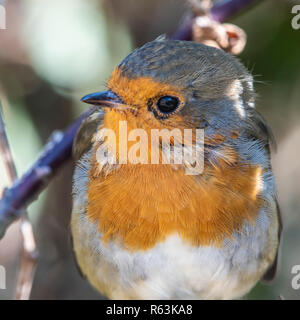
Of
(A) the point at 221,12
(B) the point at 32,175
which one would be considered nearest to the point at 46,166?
(B) the point at 32,175

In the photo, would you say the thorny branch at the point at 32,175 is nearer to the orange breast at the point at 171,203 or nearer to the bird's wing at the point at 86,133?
the bird's wing at the point at 86,133

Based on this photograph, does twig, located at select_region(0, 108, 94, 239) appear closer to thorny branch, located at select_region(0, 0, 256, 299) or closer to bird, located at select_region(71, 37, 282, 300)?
thorny branch, located at select_region(0, 0, 256, 299)

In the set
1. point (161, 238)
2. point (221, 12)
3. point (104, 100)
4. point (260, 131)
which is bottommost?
point (161, 238)

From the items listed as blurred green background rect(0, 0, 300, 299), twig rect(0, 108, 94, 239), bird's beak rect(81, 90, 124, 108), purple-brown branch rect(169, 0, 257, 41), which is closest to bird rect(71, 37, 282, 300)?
bird's beak rect(81, 90, 124, 108)

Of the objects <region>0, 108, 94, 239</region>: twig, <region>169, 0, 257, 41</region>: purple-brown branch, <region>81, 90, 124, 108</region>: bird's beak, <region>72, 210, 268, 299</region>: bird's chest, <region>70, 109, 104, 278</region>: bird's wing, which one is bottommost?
<region>72, 210, 268, 299</region>: bird's chest

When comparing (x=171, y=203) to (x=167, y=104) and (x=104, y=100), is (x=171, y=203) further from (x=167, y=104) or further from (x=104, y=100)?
(x=104, y=100)

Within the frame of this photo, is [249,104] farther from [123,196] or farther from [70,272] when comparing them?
[70,272]

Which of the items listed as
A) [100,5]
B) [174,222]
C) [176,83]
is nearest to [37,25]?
[100,5]
